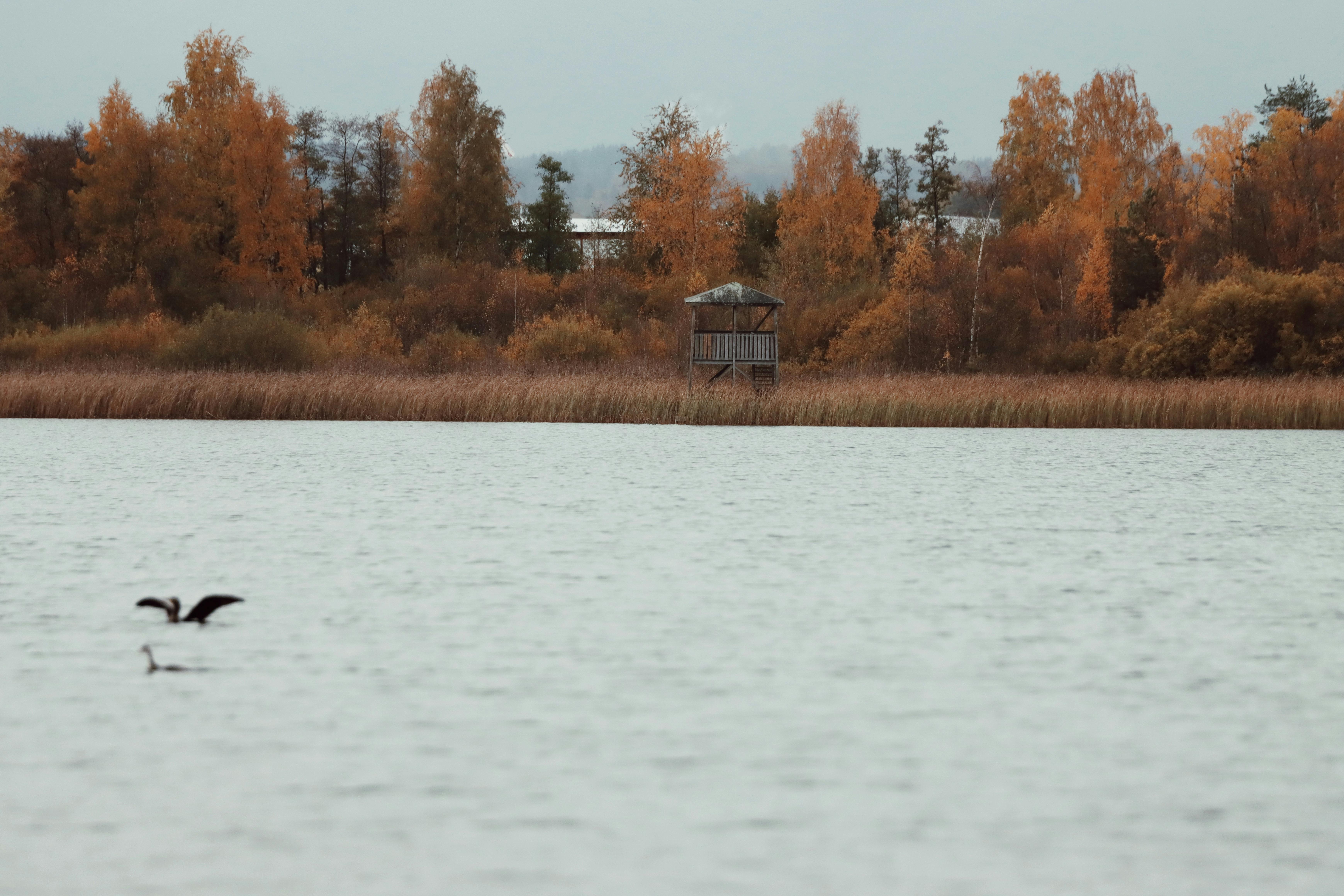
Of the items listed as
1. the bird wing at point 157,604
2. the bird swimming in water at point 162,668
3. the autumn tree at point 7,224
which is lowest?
the bird swimming in water at point 162,668

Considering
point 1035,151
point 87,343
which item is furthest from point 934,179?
point 87,343

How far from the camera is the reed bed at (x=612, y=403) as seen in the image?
26391mm

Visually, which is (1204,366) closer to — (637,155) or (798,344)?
(798,344)

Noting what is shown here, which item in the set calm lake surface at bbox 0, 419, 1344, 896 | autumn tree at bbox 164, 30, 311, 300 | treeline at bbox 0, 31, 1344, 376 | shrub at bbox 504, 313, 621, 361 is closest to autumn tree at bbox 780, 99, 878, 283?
treeline at bbox 0, 31, 1344, 376

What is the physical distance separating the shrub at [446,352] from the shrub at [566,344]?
1231 millimetres

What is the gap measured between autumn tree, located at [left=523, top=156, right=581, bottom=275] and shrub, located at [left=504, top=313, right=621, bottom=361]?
16773mm

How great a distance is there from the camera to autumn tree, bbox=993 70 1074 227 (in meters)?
53.7

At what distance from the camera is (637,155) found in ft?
196

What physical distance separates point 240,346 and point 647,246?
23010mm

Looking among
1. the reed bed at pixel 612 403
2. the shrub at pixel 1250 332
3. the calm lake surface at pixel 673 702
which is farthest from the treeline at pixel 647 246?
the calm lake surface at pixel 673 702

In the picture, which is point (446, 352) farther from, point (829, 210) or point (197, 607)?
point (197, 607)

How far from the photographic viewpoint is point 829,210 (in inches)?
1998

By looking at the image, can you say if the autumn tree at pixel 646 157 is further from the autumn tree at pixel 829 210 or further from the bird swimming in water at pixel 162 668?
the bird swimming in water at pixel 162 668

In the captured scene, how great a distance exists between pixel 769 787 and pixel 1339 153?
45036 mm
